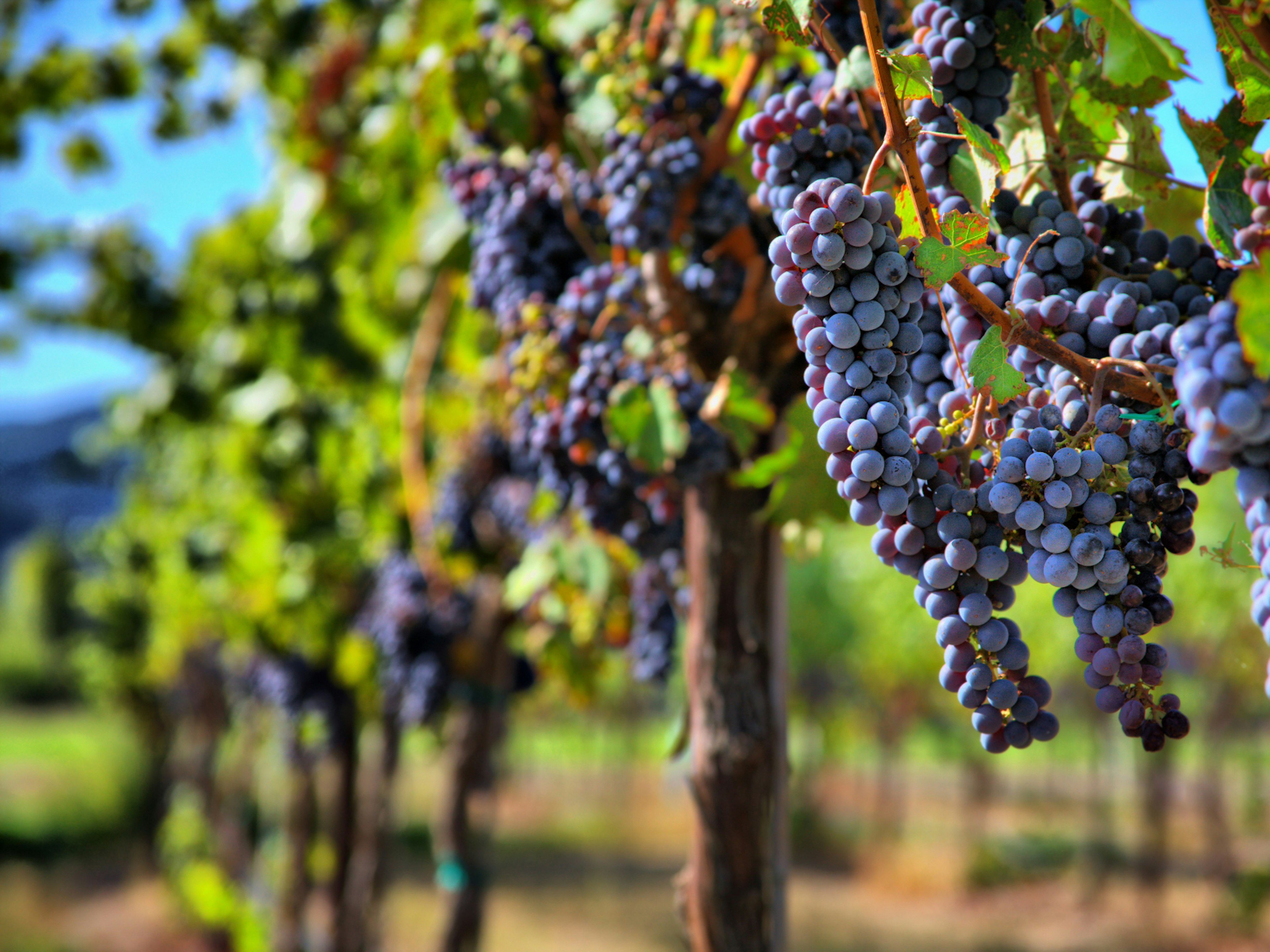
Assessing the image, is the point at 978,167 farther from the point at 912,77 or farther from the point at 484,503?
the point at 484,503

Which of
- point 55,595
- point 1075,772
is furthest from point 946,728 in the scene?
point 55,595

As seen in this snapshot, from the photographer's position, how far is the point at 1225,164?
856 millimetres

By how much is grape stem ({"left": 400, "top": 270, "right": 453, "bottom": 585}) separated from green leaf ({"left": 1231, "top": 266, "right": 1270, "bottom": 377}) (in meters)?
2.59

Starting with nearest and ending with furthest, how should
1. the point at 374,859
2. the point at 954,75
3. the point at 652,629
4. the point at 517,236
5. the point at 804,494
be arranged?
the point at 954,75 < the point at 804,494 < the point at 517,236 < the point at 652,629 < the point at 374,859

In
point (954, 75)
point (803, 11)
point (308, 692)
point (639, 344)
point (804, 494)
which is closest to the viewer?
point (803, 11)

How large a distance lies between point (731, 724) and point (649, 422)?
0.52m

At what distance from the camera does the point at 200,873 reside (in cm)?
839

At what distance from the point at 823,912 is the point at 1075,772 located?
607 inches

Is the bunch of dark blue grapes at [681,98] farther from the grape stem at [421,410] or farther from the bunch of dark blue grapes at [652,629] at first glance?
the grape stem at [421,410]

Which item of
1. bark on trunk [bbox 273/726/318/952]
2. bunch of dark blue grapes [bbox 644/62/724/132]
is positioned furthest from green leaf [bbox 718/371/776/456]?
bark on trunk [bbox 273/726/318/952]

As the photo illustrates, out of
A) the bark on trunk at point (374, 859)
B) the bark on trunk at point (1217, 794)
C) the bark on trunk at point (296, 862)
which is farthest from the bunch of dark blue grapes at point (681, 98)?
the bark on trunk at point (1217, 794)

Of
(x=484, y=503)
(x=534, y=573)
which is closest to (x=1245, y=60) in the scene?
(x=534, y=573)

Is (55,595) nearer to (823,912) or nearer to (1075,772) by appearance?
(823,912)

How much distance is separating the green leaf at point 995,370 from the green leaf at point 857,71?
421mm
